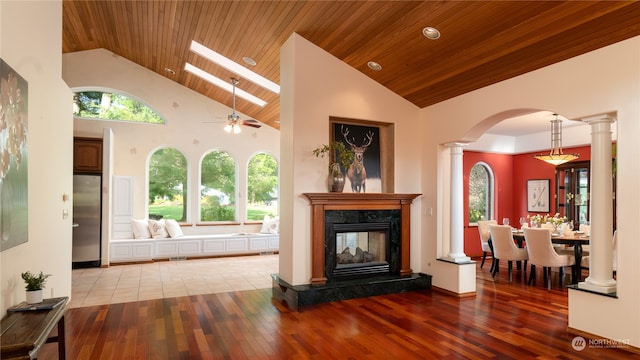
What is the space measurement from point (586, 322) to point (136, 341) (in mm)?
4365

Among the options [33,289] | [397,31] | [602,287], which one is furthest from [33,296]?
[602,287]

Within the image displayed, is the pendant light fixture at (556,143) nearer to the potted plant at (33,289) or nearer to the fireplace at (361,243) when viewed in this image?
the fireplace at (361,243)

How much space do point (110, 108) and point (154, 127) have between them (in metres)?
0.97

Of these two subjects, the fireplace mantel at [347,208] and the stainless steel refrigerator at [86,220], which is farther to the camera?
the stainless steel refrigerator at [86,220]

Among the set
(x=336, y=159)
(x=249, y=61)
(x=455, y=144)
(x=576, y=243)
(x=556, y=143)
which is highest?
(x=249, y=61)

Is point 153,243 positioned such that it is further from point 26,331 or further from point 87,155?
point 26,331

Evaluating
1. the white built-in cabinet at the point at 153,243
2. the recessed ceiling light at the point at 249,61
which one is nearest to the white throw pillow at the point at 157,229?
the white built-in cabinet at the point at 153,243

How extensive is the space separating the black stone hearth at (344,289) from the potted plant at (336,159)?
1304 millimetres

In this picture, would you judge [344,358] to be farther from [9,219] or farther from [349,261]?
[9,219]

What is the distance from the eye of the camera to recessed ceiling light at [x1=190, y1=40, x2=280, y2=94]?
6227 millimetres

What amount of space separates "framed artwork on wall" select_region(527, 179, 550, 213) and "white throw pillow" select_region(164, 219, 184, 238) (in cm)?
826

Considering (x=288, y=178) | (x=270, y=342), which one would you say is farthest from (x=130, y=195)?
(x=270, y=342)

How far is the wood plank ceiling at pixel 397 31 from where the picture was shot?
3346 millimetres

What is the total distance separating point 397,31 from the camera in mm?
4160
